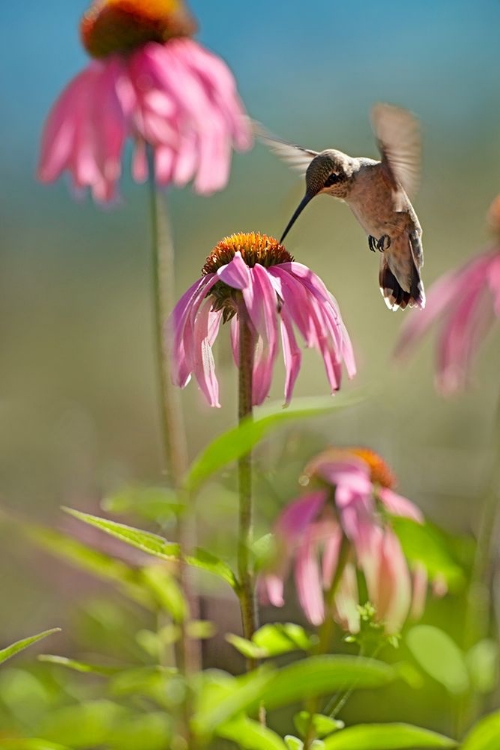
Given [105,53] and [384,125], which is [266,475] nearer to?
[384,125]

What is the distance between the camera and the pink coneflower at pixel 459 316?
12.9 inches

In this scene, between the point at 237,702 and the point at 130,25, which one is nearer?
the point at 237,702

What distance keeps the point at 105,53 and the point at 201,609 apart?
0.41 meters

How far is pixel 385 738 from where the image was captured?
0.29 m

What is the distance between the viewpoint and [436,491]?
115 centimetres

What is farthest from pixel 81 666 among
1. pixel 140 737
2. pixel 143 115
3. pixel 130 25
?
pixel 130 25

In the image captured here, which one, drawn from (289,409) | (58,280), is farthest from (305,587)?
(58,280)

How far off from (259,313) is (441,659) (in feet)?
0.56

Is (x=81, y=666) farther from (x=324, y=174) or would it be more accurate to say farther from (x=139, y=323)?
(x=139, y=323)

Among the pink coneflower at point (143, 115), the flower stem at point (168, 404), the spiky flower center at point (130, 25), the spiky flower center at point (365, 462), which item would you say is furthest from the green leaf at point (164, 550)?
the spiky flower center at point (130, 25)

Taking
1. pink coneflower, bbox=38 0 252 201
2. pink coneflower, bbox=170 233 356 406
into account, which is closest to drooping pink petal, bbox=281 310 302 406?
pink coneflower, bbox=170 233 356 406

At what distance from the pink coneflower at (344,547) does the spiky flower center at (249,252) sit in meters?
0.10

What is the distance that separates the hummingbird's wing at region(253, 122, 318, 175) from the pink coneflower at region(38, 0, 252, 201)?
147 millimetres

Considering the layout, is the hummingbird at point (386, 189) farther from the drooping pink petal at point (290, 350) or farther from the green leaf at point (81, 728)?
the green leaf at point (81, 728)
